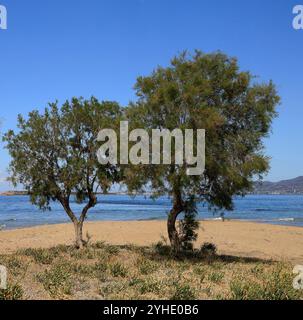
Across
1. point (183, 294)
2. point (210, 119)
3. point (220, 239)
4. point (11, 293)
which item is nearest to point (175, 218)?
point (210, 119)

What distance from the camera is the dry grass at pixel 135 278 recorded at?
1243 cm

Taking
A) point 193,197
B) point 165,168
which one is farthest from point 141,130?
point 193,197

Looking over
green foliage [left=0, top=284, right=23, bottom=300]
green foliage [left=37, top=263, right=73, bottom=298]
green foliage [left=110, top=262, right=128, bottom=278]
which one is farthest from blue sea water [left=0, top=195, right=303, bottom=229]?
green foliage [left=0, top=284, right=23, bottom=300]

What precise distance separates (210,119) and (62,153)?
8.49 m

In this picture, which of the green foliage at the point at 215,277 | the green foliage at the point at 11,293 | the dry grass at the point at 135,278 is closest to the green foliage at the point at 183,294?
the dry grass at the point at 135,278

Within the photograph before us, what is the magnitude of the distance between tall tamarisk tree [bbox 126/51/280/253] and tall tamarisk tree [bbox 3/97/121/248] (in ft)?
13.1

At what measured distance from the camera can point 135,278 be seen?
14641 mm

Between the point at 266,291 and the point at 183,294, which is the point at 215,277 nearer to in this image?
the point at 266,291

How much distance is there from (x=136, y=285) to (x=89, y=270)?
2810mm

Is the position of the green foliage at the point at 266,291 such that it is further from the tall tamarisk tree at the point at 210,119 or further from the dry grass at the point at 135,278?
the tall tamarisk tree at the point at 210,119

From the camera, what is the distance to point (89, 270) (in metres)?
16.0

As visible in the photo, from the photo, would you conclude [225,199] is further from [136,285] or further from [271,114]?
[136,285]

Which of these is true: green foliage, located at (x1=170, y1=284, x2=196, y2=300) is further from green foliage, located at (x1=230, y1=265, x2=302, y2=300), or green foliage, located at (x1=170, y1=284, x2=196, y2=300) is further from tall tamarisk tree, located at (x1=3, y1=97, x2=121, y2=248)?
→ tall tamarisk tree, located at (x1=3, y1=97, x2=121, y2=248)

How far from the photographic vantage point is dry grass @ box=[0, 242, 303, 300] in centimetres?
1243
